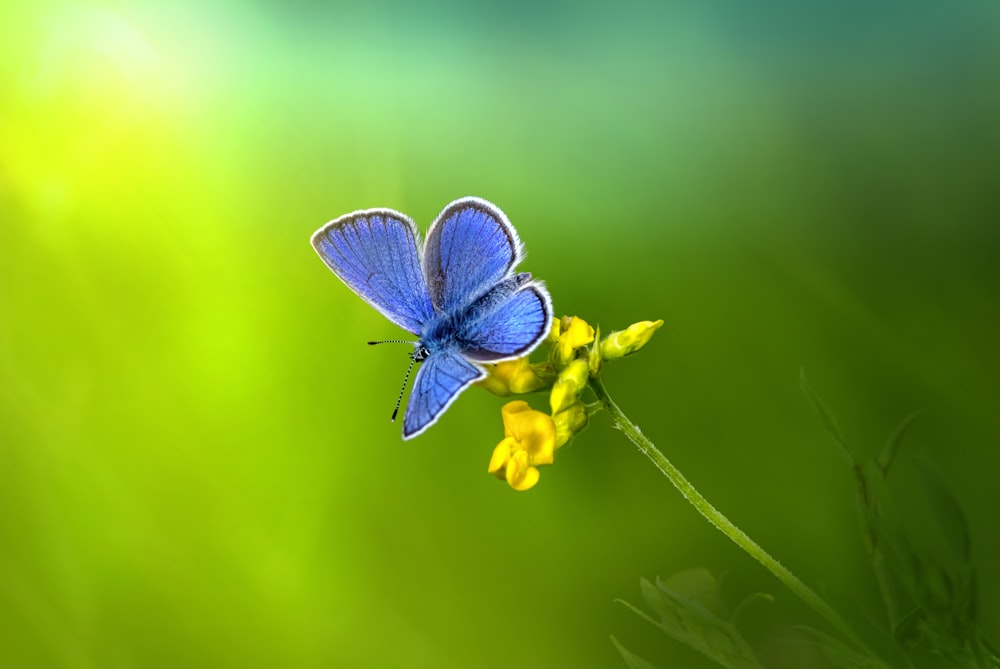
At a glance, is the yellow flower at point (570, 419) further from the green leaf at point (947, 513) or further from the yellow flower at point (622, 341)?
the green leaf at point (947, 513)

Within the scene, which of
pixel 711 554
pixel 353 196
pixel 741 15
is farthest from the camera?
pixel 353 196

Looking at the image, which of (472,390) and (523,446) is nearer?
(523,446)

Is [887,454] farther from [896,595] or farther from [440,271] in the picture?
[440,271]

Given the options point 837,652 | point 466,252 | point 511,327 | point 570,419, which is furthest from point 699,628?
point 466,252

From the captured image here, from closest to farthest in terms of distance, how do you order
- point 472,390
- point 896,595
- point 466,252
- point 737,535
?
point 737,535 → point 896,595 → point 466,252 → point 472,390

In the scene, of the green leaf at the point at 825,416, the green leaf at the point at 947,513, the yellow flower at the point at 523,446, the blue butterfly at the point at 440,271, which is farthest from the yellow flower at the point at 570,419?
the green leaf at the point at 947,513

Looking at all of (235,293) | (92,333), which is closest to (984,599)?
(235,293)

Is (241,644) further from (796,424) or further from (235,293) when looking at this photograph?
(796,424)

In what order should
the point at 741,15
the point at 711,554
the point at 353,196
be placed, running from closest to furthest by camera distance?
the point at 711,554, the point at 741,15, the point at 353,196

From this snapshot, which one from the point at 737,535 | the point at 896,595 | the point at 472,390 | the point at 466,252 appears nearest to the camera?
the point at 737,535
